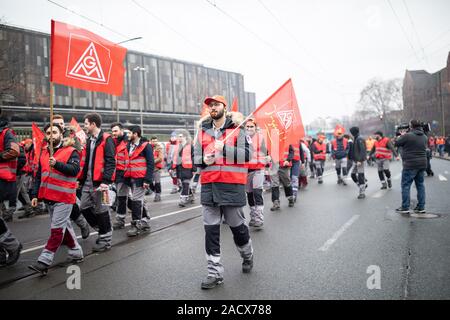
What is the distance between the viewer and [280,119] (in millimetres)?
6516

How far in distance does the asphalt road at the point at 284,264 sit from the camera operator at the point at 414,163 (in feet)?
1.40

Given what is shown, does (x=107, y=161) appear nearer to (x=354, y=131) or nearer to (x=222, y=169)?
(x=222, y=169)

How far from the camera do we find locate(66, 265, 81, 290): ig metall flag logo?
13.6ft

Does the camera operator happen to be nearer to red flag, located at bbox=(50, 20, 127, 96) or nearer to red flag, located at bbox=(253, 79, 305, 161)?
red flag, located at bbox=(253, 79, 305, 161)

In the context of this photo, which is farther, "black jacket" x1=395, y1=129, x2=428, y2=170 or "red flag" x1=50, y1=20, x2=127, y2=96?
"black jacket" x1=395, y1=129, x2=428, y2=170

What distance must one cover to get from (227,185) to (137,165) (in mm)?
3329

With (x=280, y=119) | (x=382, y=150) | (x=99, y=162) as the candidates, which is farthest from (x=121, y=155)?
(x=382, y=150)

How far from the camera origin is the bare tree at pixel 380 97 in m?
89.0

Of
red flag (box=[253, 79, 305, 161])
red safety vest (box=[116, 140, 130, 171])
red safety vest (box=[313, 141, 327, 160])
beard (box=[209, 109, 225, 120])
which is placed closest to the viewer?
beard (box=[209, 109, 225, 120])

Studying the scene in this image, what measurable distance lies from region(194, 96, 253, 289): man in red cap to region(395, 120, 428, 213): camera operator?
16.4 ft

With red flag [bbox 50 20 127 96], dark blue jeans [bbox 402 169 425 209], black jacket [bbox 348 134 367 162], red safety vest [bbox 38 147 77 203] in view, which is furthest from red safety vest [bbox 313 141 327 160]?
red safety vest [bbox 38 147 77 203]

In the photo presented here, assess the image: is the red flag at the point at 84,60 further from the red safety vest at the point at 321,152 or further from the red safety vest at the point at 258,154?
the red safety vest at the point at 321,152

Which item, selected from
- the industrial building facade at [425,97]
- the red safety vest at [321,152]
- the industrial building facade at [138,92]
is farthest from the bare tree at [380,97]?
the red safety vest at [321,152]
